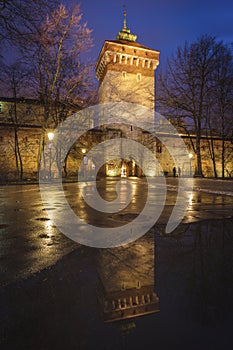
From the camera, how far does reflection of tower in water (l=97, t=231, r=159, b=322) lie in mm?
1686

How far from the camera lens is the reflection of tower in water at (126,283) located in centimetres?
169

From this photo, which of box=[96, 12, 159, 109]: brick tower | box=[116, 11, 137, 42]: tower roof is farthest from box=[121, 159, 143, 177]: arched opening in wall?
box=[116, 11, 137, 42]: tower roof

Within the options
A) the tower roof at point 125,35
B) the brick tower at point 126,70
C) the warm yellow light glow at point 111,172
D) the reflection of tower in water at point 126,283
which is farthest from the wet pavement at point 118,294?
the tower roof at point 125,35

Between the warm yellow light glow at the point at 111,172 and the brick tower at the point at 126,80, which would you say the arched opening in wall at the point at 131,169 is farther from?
the warm yellow light glow at the point at 111,172

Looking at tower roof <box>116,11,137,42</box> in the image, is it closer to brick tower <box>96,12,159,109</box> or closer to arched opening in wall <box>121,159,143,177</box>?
brick tower <box>96,12,159,109</box>

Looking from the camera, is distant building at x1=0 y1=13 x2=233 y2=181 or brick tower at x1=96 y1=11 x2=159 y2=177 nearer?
distant building at x1=0 y1=13 x2=233 y2=181

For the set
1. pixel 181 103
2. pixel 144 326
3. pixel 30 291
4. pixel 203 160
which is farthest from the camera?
pixel 203 160

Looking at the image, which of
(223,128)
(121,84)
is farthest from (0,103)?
(223,128)

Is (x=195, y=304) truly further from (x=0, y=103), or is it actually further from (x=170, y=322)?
(x=0, y=103)

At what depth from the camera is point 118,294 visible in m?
1.89

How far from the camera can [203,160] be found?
125ft

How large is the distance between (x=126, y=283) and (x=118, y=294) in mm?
185

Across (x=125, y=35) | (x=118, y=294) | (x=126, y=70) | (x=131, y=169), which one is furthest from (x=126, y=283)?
(x=125, y=35)

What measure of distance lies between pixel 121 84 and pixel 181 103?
19.1 meters
